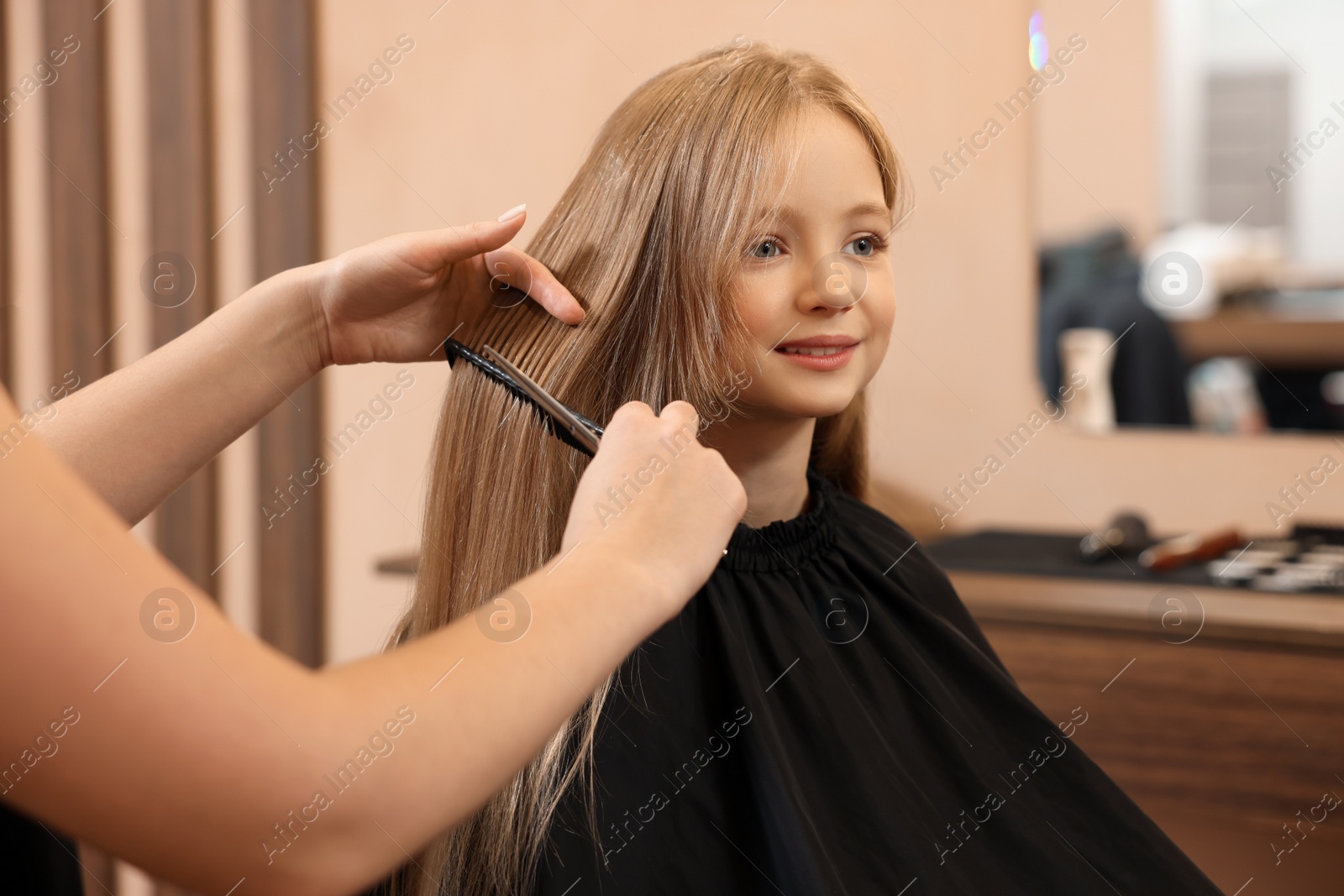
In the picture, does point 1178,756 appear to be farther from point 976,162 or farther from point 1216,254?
point 976,162

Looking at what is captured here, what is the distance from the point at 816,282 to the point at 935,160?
1.26 metres

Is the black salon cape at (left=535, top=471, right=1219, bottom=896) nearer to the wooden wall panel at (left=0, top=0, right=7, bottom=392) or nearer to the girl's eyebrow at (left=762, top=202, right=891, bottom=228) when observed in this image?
the girl's eyebrow at (left=762, top=202, right=891, bottom=228)

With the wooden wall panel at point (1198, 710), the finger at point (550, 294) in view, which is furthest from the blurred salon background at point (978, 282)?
the finger at point (550, 294)

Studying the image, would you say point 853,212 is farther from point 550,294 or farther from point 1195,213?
point 1195,213

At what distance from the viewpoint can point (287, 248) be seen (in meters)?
2.39

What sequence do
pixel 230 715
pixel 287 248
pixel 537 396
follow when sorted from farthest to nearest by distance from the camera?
pixel 287 248 → pixel 537 396 → pixel 230 715

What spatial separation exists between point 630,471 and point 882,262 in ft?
1.40

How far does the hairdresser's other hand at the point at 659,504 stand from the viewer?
50cm

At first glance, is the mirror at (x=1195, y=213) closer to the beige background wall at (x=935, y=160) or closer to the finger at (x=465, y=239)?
the beige background wall at (x=935, y=160)

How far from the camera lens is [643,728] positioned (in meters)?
0.78

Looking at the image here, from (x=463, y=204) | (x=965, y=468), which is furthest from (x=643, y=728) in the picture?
(x=463, y=204)

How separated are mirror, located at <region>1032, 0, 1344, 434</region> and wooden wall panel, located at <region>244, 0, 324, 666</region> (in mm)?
1530

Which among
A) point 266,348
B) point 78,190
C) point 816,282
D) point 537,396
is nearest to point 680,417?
point 537,396

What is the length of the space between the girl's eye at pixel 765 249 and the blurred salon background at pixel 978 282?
74cm
